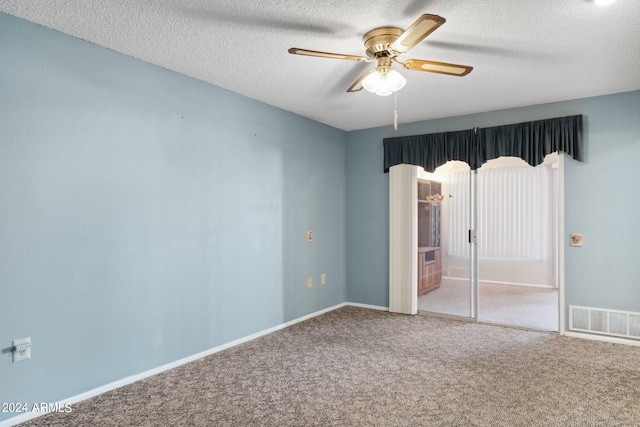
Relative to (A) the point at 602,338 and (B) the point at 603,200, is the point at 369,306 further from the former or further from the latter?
(B) the point at 603,200

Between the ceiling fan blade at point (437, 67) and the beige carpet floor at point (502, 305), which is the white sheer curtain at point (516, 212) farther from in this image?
the ceiling fan blade at point (437, 67)

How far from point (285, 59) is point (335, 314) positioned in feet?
10.3

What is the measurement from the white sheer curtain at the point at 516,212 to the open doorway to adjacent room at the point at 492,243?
2cm

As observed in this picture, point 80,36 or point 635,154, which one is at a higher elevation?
point 80,36

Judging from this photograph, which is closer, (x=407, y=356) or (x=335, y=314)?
(x=407, y=356)

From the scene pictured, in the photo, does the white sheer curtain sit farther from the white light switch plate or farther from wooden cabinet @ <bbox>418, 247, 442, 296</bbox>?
the white light switch plate

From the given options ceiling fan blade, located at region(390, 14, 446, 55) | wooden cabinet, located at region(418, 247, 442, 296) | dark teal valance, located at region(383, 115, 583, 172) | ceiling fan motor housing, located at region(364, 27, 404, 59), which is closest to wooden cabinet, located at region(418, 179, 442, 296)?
wooden cabinet, located at region(418, 247, 442, 296)

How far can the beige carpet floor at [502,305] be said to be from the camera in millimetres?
4609

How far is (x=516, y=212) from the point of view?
6.93 metres

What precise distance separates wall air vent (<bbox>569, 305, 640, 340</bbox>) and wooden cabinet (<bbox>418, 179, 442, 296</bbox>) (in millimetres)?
1759

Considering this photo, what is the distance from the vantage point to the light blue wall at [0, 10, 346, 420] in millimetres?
2371

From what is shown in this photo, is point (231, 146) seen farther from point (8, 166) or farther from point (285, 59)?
point (8, 166)

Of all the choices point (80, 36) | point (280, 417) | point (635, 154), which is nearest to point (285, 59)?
point (80, 36)

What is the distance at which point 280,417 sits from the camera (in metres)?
2.38
